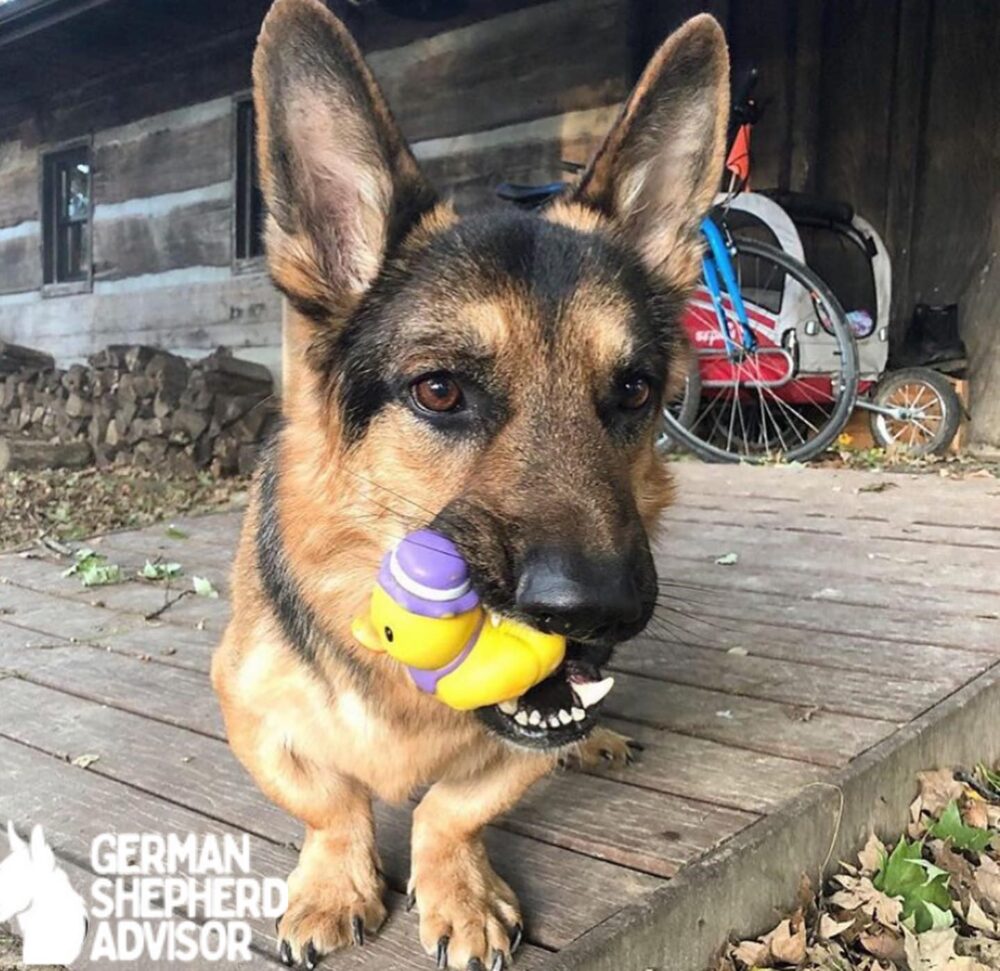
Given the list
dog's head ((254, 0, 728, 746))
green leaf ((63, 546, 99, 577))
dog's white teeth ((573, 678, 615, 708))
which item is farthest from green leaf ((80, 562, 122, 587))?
dog's white teeth ((573, 678, 615, 708))

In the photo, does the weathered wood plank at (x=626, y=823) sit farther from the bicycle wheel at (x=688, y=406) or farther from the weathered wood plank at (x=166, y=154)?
the weathered wood plank at (x=166, y=154)

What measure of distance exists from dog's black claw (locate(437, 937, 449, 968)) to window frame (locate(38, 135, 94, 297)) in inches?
457

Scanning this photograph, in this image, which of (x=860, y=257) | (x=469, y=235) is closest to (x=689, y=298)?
(x=469, y=235)

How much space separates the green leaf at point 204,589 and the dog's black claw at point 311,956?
2467 millimetres

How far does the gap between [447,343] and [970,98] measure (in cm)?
731

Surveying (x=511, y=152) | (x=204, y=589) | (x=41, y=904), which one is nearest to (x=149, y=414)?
(x=511, y=152)

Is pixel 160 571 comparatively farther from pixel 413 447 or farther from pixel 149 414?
pixel 149 414

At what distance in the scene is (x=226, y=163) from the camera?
1031 centimetres

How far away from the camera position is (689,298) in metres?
2.53

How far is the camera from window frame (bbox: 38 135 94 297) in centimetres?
1192

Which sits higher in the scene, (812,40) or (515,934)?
A: (812,40)

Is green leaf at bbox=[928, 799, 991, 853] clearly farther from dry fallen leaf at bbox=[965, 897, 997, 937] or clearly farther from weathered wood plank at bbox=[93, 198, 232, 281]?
weathered wood plank at bbox=[93, 198, 232, 281]

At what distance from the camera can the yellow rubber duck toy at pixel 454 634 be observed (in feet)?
5.49

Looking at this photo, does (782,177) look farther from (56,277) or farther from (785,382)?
(56,277)
